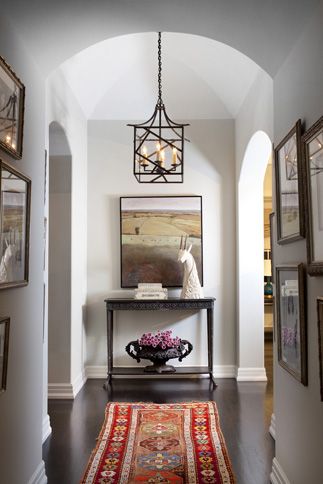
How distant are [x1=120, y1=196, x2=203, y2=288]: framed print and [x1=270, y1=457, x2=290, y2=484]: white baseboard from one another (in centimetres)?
322

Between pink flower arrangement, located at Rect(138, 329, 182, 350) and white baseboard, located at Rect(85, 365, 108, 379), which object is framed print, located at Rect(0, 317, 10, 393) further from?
white baseboard, located at Rect(85, 365, 108, 379)

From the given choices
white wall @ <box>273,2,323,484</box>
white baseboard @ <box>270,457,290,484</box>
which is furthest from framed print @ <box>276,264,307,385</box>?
white baseboard @ <box>270,457,290,484</box>

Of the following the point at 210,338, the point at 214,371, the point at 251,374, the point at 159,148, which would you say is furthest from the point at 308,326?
the point at 214,371

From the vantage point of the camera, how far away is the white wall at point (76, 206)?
4.91m

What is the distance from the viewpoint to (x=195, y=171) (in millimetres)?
6352

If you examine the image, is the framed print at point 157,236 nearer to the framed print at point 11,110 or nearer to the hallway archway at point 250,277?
the hallway archway at point 250,277

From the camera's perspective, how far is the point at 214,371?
20.3 ft

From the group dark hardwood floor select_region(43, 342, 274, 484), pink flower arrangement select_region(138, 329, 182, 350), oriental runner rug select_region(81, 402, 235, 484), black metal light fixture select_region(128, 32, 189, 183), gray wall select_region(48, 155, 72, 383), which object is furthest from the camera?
pink flower arrangement select_region(138, 329, 182, 350)

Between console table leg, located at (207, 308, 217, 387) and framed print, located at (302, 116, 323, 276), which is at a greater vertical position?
framed print, located at (302, 116, 323, 276)

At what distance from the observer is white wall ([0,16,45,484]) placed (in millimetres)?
2490

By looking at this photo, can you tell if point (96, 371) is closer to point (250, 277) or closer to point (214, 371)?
point (214, 371)

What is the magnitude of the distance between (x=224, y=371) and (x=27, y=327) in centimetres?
384

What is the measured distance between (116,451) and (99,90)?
4.01 m

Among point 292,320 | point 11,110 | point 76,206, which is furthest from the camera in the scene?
point 76,206
